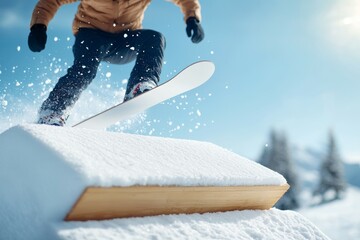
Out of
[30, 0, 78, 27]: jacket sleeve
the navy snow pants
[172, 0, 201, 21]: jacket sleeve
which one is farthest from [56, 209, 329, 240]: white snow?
[30, 0, 78, 27]: jacket sleeve

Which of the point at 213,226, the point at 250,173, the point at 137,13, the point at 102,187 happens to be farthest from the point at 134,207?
the point at 137,13

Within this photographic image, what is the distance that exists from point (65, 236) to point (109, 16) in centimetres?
242

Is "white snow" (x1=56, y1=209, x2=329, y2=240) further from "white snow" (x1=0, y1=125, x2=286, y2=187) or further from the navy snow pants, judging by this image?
the navy snow pants

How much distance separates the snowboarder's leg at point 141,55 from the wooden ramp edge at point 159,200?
1259mm

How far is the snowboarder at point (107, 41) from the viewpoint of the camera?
8.16 feet

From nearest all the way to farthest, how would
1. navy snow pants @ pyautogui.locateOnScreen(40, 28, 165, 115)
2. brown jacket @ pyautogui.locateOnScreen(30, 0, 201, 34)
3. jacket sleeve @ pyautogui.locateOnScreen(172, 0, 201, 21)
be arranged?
navy snow pants @ pyautogui.locateOnScreen(40, 28, 165, 115) → brown jacket @ pyautogui.locateOnScreen(30, 0, 201, 34) → jacket sleeve @ pyautogui.locateOnScreen(172, 0, 201, 21)

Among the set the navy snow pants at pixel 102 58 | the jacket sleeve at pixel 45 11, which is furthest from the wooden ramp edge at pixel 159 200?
the jacket sleeve at pixel 45 11

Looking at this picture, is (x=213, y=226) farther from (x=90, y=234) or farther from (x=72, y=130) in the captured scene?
(x=72, y=130)

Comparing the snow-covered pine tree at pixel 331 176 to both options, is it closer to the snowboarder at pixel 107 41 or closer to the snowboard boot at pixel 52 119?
the snowboarder at pixel 107 41

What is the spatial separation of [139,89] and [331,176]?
31207 millimetres

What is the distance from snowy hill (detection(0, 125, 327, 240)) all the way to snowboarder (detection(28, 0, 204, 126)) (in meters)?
1.09

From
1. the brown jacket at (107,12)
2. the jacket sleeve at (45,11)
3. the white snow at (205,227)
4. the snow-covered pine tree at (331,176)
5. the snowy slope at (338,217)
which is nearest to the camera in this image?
the white snow at (205,227)

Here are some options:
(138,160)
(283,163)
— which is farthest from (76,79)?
(283,163)

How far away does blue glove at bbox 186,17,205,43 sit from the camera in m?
2.97
